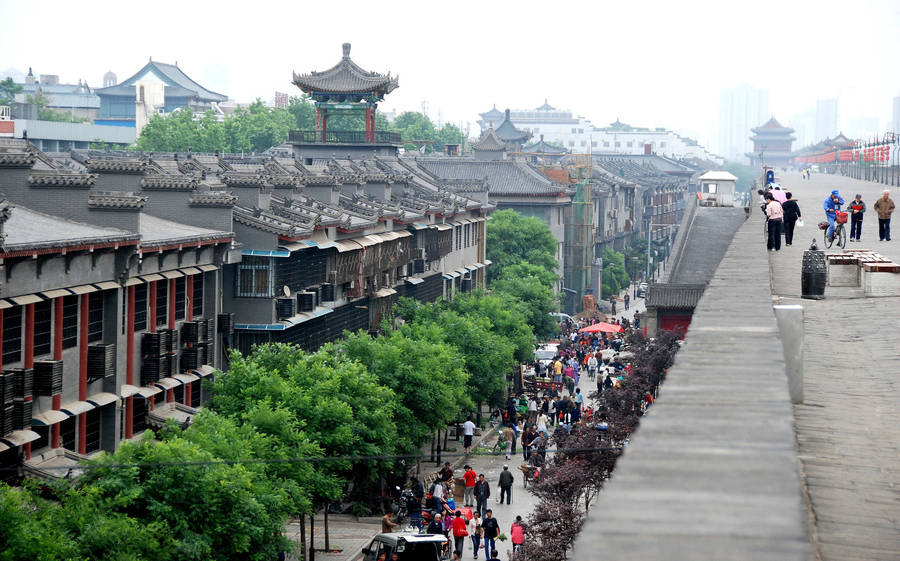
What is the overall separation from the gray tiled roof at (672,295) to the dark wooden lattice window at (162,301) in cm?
2628

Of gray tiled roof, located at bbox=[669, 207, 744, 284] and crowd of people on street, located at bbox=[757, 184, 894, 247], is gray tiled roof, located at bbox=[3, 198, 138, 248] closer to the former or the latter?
crowd of people on street, located at bbox=[757, 184, 894, 247]

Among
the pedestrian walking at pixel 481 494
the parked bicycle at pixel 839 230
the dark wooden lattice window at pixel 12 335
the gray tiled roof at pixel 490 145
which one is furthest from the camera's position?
the gray tiled roof at pixel 490 145

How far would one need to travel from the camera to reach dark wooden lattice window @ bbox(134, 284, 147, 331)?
97.4ft

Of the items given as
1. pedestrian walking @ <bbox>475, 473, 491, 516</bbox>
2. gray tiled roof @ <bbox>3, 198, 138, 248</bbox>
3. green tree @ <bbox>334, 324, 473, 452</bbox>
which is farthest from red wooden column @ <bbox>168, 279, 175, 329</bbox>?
pedestrian walking @ <bbox>475, 473, 491, 516</bbox>

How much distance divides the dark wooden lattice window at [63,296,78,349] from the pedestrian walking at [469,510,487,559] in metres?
11.0

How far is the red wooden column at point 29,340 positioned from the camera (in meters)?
24.2

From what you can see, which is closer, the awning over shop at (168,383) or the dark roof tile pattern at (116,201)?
the dark roof tile pattern at (116,201)

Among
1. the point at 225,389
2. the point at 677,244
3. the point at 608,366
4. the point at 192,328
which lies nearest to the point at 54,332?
the point at 225,389

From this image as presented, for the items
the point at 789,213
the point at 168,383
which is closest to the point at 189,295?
the point at 168,383

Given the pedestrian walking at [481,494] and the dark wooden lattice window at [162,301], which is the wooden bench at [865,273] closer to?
the pedestrian walking at [481,494]

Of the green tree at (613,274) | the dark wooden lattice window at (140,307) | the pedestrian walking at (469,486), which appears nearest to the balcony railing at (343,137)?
the green tree at (613,274)

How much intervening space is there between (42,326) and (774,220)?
1632 cm

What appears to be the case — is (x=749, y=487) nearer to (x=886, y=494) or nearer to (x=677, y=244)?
(x=886, y=494)

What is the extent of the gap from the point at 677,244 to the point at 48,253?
5259 cm
